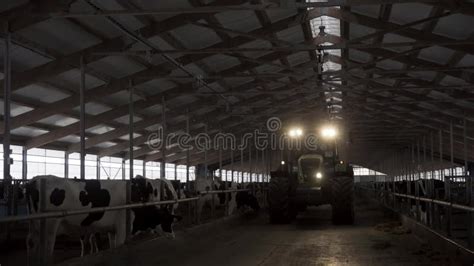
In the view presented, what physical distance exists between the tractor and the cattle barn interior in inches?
1.9

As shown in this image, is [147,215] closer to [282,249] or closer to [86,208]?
[86,208]

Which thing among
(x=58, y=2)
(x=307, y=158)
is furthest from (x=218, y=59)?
(x=58, y=2)

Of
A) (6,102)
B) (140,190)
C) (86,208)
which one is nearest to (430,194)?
(140,190)

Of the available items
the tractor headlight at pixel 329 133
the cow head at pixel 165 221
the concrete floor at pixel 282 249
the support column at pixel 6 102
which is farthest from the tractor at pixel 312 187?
the support column at pixel 6 102

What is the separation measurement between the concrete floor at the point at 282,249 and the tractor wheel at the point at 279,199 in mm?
1299

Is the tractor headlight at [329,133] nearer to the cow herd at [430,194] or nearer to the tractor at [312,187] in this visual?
the tractor at [312,187]

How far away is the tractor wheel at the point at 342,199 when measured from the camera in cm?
1526

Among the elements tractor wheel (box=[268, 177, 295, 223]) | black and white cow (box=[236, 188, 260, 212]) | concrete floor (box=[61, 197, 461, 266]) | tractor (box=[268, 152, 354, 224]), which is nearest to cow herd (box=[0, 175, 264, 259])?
concrete floor (box=[61, 197, 461, 266])

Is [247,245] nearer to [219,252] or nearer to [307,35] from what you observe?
[219,252]

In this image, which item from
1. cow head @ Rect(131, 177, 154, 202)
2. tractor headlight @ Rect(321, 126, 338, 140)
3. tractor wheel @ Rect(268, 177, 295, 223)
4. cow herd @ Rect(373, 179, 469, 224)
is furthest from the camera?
tractor headlight @ Rect(321, 126, 338, 140)

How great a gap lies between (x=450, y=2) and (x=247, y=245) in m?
6.25

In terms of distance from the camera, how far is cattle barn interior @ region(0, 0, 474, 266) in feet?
30.8

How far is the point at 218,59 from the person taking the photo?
1638 centimetres

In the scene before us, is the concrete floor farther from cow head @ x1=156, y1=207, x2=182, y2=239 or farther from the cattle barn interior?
cow head @ x1=156, y1=207, x2=182, y2=239
